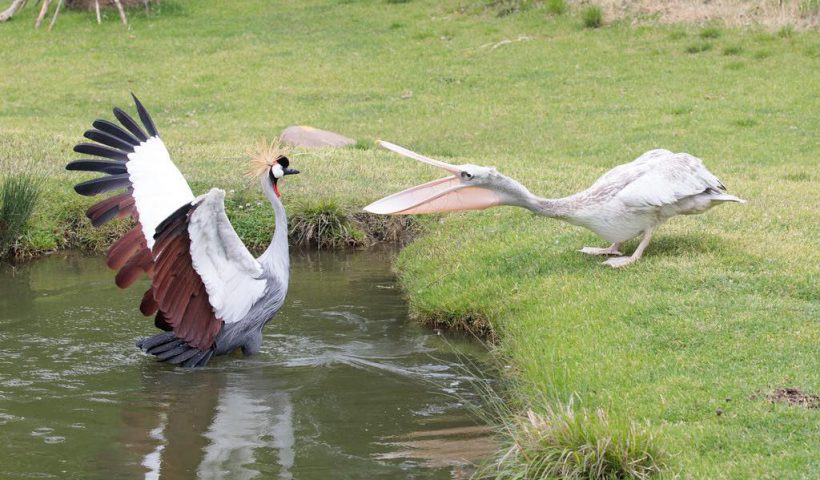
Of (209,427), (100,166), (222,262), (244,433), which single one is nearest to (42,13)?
(100,166)

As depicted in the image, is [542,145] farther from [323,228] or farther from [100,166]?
[100,166]

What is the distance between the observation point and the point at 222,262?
7789mm

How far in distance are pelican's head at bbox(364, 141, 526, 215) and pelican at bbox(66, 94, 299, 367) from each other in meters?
0.92

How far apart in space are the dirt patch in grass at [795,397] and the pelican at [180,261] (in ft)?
12.3

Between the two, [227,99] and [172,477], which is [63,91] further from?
[172,477]

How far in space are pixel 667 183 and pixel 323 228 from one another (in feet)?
14.5

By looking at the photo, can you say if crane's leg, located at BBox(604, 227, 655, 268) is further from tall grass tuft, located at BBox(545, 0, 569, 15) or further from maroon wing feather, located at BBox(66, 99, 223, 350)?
tall grass tuft, located at BBox(545, 0, 569, 15)

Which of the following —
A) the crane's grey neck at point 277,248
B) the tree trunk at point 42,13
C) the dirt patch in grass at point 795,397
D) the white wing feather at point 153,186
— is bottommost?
the dirt patch in grass at point 795,397

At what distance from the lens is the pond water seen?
6145 millimetres

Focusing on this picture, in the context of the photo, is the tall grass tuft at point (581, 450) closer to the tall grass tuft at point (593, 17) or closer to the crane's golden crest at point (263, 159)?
the crane's golden crest at point (263, 159)

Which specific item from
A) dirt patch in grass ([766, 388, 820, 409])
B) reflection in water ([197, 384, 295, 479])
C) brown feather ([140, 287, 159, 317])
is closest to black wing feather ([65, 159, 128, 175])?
brown feather ([140, 287, 159, 317])

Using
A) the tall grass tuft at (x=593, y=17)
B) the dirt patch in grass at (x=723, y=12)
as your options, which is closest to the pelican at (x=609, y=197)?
the dirt patch in grass at (x=723, y=12)

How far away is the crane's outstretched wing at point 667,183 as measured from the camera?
8.41 metres

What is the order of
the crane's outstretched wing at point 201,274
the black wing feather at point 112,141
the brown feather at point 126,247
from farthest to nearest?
the black wing feather at point 112,141 < the brown feather at point 126,247 < the crane's outstretched wing at point 201,274
